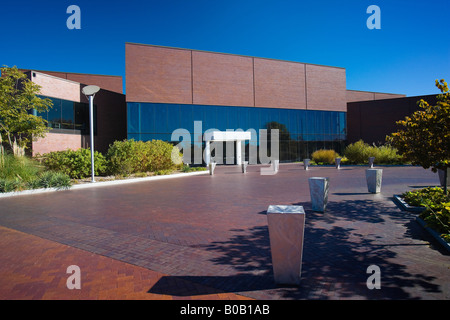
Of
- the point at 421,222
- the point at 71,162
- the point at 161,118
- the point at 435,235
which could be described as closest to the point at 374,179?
the point at 421,222

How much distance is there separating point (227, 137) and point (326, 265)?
31415 mm

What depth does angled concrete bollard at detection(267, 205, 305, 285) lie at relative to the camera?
357 centimetres

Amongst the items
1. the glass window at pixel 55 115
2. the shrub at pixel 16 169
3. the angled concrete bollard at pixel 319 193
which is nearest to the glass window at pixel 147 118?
the glass window at pixel 55 115

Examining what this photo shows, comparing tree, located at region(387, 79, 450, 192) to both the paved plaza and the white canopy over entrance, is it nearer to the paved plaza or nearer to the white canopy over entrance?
the paved plaza

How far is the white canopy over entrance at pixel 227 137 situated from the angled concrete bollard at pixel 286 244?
98.5 ft

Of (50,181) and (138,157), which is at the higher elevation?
(138,157)

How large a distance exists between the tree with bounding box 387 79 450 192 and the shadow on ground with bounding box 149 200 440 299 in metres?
1.66

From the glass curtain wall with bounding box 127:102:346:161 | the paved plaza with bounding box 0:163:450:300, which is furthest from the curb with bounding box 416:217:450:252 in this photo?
the glass curtain wall with bounding box 127:102:346:161

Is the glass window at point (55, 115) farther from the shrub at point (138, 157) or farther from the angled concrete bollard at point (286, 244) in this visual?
the angled concrete bollard at point (286, 244)

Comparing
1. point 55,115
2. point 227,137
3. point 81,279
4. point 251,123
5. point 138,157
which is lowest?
point 81,279

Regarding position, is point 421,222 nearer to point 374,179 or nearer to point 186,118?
point 374,179

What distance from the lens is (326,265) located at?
4258mm

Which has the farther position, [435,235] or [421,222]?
[421,222]
